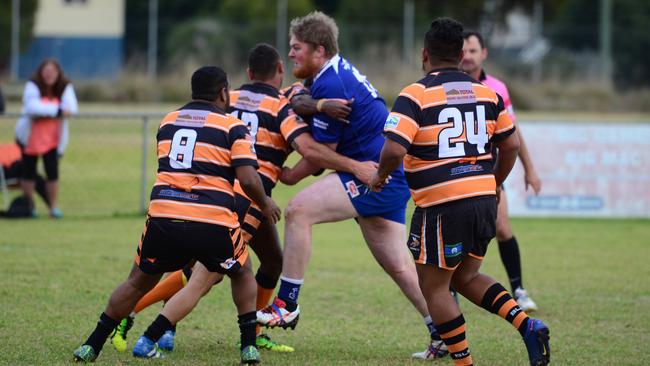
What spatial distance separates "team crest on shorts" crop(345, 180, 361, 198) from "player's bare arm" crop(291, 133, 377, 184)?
0.06 m

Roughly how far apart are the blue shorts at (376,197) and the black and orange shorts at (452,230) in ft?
2.81

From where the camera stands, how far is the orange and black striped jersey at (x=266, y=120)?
6938mm

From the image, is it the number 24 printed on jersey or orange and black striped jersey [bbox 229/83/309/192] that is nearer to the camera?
the number 24 printed on jersey

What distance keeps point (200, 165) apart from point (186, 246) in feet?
1.58

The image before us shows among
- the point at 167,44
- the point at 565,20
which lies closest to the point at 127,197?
the point at 167,44

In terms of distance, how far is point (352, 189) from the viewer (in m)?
6.76

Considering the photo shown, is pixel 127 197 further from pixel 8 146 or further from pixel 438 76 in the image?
pixel 438 76

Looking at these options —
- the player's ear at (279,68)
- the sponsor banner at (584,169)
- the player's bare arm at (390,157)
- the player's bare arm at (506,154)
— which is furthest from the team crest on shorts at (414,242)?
the sponsor banner at (584,169)

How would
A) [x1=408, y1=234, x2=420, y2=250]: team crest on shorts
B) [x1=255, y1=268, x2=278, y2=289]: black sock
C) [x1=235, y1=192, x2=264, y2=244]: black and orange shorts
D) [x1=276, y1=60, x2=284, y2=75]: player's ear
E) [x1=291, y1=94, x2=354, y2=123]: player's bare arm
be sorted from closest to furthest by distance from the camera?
[x1=408, y1=234, x2=420, y2=250]: team crest on shorts
[x1=291, y1=94, x2=354, y2=123]: player's bare arm
[x1=235, y1=192, x2=264, y2=244]: black and orange shorts
[x1=276, y1=60, x2=284, y2=75]: player's ear
[x1=255, y1=268, x2=278, y2=289]: black sock

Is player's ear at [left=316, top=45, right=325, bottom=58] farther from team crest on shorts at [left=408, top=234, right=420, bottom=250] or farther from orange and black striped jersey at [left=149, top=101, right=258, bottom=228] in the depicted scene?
team crest on shorts at [left=408, top=234, right=420, bottom=250]

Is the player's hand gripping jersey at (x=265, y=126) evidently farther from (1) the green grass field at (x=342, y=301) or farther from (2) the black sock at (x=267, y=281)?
(1) the green grass field at (x=342, y=301)

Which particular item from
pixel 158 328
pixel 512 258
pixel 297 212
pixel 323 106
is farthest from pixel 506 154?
pixel 512 258

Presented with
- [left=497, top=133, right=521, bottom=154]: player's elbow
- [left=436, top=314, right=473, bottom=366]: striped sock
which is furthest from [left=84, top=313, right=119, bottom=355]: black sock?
[left=497, top=133, right=521, bottom=154]: player's elbow

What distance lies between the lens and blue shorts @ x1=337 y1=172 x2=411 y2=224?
674 cm
